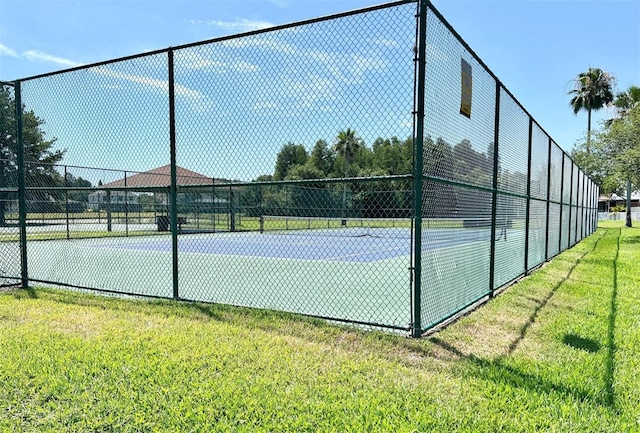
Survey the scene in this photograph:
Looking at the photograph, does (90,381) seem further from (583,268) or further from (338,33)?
(583,268)

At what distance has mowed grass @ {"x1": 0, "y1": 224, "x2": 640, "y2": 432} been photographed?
228 cm

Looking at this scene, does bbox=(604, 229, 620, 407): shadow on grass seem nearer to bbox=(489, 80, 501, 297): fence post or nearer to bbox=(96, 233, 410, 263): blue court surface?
bbox=(489, 80, 501, 297): fence post

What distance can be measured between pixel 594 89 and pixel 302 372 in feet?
126

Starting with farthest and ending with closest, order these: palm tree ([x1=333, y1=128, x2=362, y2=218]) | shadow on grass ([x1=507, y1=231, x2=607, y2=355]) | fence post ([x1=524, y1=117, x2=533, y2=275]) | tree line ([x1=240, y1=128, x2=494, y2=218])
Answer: fence post ([x1=524, y1=117, x2=533, y2=275])
palm tree ([x1=333, y1=128, x2=362, y2=218])
tree line ([x1=240, y1=128, x2=494, y2=218])
shadow on grass ([x1=507, y1=231, x2=607, y2=355])

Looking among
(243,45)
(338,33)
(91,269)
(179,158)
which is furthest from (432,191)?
(91,269)

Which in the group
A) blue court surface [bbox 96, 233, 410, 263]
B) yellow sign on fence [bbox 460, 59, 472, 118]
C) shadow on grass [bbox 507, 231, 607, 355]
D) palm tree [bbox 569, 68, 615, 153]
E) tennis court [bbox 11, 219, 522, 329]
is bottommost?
blue court surface [bbox 96, 233, 410, 263]

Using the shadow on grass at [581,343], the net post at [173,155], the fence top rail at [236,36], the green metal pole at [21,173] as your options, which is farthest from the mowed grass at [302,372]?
the fence top rail at [236,36]

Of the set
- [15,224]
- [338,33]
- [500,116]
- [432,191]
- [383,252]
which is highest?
[338,33]

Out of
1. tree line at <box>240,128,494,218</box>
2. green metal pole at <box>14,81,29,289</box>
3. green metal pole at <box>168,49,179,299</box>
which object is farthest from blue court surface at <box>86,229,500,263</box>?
green metal pole at <box>14,81,29,289</box>

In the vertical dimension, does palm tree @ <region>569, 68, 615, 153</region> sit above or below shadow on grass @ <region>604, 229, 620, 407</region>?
above

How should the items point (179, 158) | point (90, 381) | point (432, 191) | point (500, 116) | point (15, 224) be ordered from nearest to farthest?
1. point (90, 381)
2. point (432, 191)
3. point (179, 158)
4. point (500, 116)
5. point (15, 224)

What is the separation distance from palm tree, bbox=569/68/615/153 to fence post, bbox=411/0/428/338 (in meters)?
36.2

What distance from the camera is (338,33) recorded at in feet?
12.5

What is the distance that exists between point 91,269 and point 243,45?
211 inches
